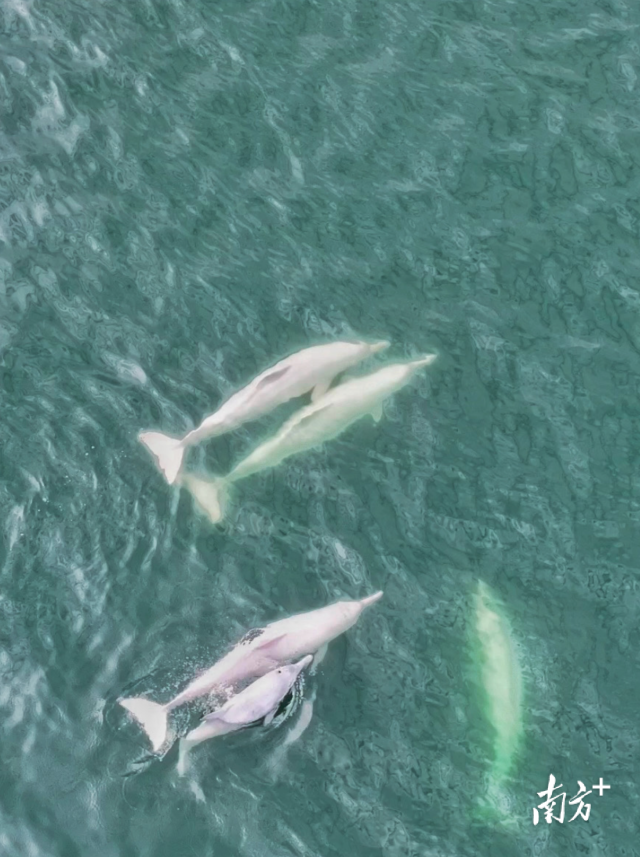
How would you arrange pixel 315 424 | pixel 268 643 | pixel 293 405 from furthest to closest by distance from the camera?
1. pixel 293 405
2. pixel 315 424
3. pixel 268 643

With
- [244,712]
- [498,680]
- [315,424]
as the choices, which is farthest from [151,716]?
[315,424]

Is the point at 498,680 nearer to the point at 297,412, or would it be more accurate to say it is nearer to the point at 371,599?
the point at 371,599

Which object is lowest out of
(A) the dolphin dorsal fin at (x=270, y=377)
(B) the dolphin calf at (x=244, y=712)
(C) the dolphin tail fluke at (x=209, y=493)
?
(B) the dolphin calf at (x=244, y=712)

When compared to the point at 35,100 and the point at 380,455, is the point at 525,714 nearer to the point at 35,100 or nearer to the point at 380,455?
the point at 380,455

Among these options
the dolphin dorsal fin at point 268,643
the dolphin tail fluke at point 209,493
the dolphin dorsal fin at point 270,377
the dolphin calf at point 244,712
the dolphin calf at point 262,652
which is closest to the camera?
the dolphin calf at point 244,712

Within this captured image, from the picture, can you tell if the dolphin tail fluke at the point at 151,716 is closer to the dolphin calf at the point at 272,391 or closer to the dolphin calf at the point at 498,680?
the dolphin calf at the point at 272,391

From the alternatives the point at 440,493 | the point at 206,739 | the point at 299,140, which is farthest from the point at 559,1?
the point at 206,739

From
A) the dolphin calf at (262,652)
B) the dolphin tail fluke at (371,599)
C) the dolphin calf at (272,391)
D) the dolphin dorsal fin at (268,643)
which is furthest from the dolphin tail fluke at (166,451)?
the dolphin tail fluke at (371,599)

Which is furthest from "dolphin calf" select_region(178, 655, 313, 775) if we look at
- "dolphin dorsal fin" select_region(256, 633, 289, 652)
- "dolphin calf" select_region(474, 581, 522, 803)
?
"dolphin calf" select_region(474, 581, 522, 803)
